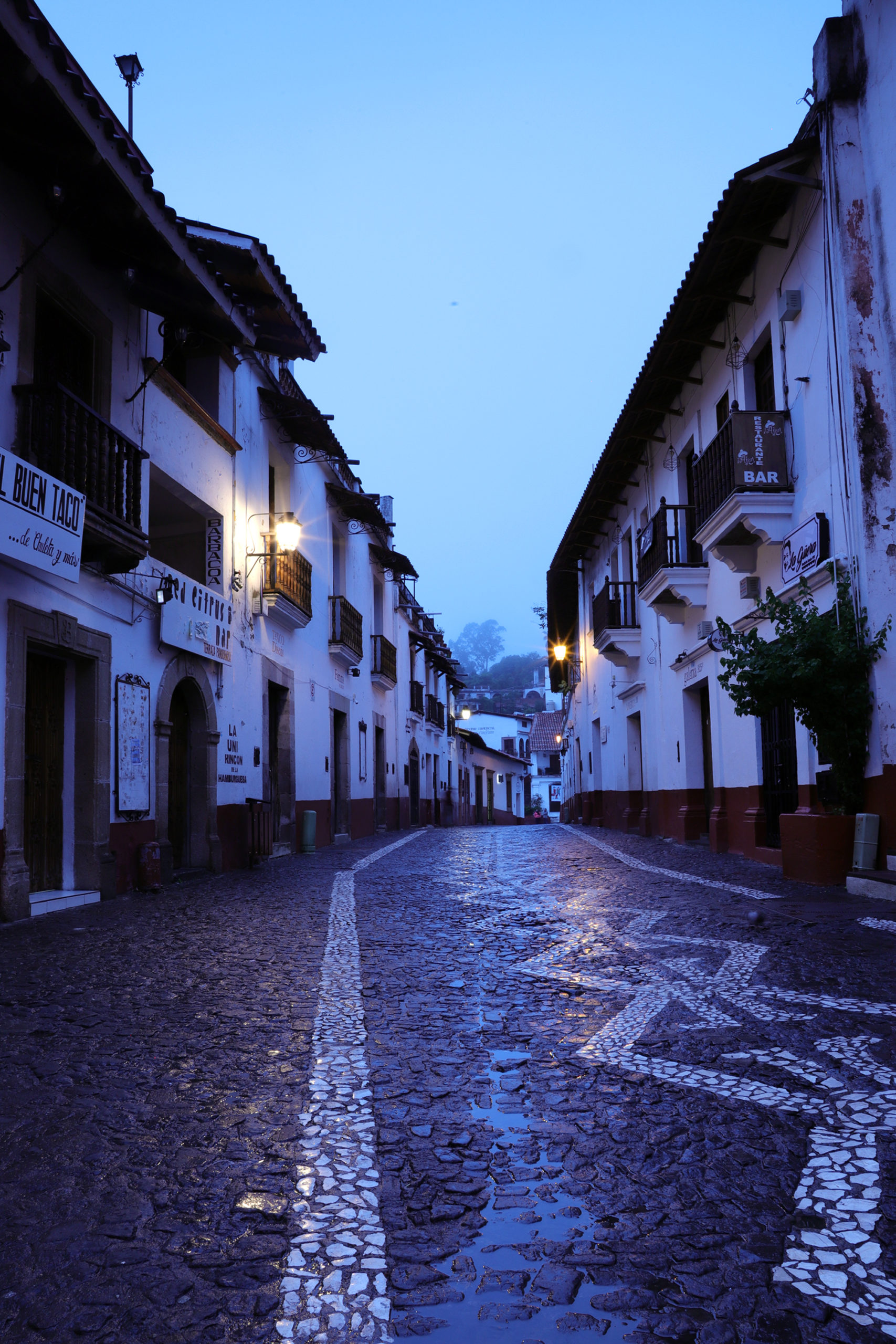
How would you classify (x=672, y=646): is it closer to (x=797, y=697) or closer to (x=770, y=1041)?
(x=797, y=697)

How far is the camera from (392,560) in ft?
85.3


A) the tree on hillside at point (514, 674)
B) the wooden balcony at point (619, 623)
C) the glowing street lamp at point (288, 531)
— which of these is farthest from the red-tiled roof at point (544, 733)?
the glowing street lamp at point (288, 531)

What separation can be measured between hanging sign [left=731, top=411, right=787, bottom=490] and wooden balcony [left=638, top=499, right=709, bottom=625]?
9.23ft

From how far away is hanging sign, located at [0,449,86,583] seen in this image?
7.00 meters

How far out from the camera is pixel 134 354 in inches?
399

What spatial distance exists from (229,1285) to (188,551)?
11.9 metres

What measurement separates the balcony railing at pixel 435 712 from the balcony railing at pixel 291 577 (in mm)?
18367

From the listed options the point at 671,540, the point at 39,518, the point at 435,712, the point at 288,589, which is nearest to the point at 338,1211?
the point at 39,518

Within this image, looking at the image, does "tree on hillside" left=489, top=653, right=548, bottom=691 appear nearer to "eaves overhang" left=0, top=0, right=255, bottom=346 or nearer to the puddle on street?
"eaves overhang" left=0, top=0, right=255, bottom=346

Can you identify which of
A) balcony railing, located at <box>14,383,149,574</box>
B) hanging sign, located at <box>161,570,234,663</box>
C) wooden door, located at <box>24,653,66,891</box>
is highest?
balcony railing, located at <box>14,383,149,574</box>

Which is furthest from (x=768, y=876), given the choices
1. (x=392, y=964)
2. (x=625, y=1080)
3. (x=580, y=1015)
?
(x=625, y=1080)

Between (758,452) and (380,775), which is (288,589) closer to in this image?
(758,452)

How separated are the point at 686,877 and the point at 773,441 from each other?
4437mm

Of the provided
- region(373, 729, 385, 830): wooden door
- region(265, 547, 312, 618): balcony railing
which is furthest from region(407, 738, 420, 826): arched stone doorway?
region(265, 547, 312, 618): balcony railing
